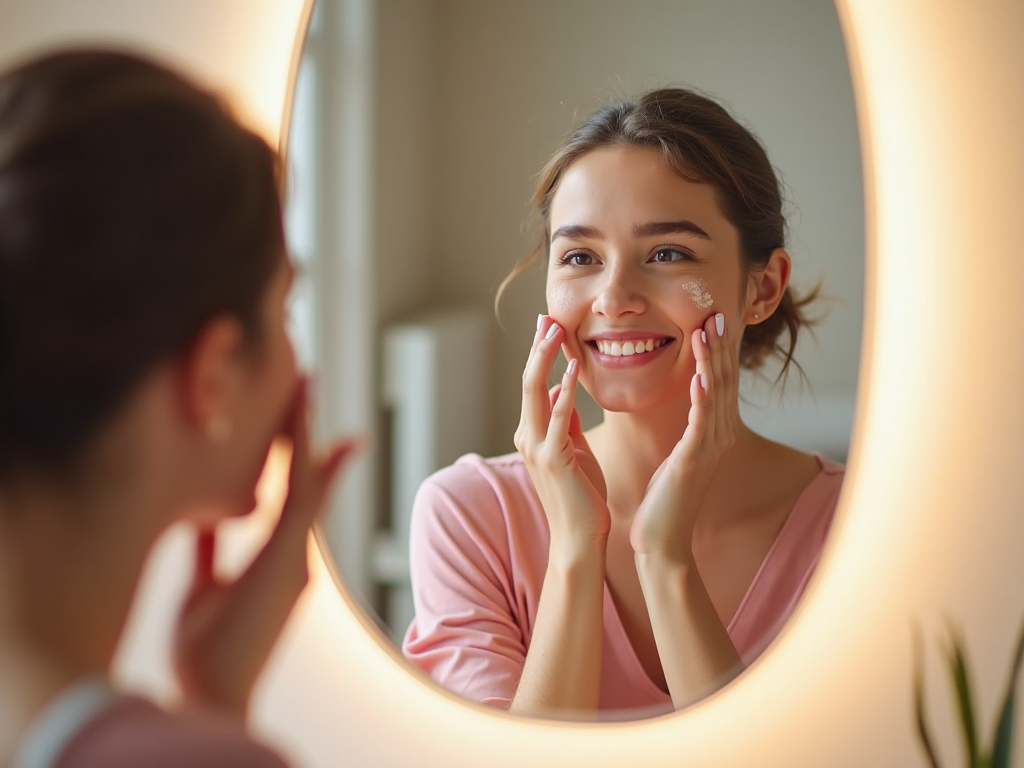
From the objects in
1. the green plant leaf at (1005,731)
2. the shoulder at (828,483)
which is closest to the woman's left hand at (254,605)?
the shoulder at (828,483)

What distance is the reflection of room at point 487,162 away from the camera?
612 mm

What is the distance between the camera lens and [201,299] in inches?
14.8

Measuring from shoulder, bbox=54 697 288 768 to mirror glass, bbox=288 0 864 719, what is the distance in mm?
299

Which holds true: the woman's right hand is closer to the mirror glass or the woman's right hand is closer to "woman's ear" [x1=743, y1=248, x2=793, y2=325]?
the mirror glass

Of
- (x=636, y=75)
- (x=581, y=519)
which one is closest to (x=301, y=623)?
(x=581, y=519)

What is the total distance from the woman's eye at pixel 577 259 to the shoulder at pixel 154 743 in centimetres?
35

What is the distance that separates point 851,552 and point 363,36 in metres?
0.49

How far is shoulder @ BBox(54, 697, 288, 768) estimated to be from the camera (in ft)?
1.12

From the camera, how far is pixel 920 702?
2.02ft

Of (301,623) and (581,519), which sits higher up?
(581,519)

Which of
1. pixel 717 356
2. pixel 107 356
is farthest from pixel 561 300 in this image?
pixel 107 356

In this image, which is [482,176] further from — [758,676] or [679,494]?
[758,676]

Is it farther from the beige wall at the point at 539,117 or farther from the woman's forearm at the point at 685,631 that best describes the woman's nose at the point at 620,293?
the woman's forearm at the point at 685,631

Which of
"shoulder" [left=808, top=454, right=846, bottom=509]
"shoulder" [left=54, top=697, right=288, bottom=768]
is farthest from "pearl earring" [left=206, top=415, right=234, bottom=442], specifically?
"shoulder" [left=808, top=454, right=846, bottom=509]
